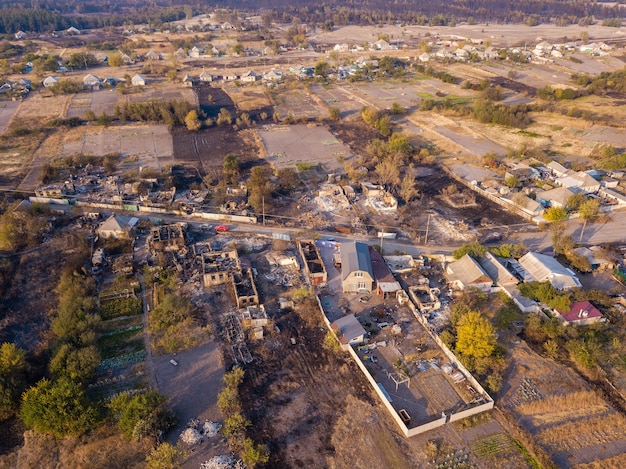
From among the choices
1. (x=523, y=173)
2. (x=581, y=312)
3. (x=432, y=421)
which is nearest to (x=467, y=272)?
(x=581, y=312)

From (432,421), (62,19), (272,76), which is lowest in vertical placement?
(432,421)

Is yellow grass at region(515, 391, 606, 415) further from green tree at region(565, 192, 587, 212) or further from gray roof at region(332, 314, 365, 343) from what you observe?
green tree at region(565, 192, 587, 212)

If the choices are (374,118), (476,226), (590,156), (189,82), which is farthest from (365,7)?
(476,226)

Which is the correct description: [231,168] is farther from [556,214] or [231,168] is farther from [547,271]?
[547,271]

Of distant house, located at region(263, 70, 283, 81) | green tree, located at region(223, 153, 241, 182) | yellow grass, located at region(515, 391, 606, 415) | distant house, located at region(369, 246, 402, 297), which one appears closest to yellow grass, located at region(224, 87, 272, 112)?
distant house, located at region(263, 70, 283, 81)

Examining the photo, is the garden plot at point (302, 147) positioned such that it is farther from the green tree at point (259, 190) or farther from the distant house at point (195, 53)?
the distant house at point (195, 53)

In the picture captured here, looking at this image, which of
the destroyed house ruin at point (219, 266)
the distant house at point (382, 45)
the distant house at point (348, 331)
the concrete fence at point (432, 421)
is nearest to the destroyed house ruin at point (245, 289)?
the destroyed house ruin at point (219, 266)
